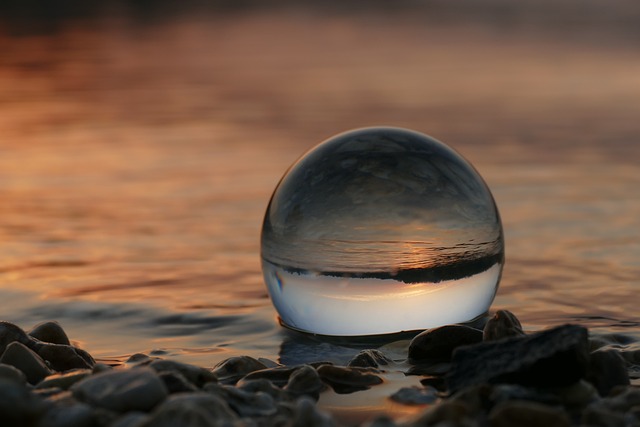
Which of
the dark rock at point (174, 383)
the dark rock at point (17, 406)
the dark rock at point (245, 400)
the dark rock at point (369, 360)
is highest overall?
the dark rock at point (17, 406)

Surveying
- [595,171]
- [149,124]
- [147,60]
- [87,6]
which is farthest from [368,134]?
[87,6]

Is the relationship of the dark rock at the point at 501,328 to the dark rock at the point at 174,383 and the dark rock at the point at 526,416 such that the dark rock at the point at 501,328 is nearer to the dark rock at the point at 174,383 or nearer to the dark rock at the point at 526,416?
the dark rock at the point at 526,416

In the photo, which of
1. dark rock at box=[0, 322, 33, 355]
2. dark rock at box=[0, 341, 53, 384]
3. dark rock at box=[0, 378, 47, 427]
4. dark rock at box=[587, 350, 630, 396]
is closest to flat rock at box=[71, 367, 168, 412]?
dark rock at box=[0, 378, 47, 427]

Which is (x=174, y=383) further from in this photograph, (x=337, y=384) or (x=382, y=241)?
(x=382, y=241)

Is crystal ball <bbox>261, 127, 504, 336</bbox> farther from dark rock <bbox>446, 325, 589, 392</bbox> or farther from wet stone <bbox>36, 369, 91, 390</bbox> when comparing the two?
wet stone <bbox>36, 369, 91, 390</bbox>

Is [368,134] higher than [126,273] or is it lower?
higher

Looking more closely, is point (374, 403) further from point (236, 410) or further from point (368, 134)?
point (368, 134)

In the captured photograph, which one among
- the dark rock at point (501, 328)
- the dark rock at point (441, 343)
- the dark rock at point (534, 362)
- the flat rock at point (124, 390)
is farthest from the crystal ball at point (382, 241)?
the flat rock at point (124, 390)
